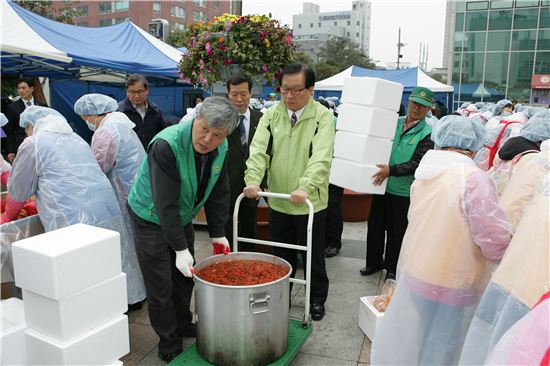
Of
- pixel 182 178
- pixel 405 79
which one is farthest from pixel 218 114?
pixel 405 79

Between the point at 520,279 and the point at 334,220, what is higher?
the point at 520,279

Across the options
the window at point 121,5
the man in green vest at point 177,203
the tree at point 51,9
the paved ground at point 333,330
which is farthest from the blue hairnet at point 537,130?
the window at point 121,5

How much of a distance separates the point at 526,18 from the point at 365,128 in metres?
26.0

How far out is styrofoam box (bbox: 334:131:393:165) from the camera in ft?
11.9

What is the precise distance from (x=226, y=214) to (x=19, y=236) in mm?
1310

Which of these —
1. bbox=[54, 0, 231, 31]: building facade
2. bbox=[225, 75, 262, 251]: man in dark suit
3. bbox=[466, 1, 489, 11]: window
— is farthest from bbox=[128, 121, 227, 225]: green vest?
bbox=[54, 0, 231, 31]: building facade

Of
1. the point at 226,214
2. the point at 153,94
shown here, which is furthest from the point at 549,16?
the point at 226,214

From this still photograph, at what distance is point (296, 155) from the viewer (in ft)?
10.4

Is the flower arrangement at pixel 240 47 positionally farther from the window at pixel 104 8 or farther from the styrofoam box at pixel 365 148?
the window at pixel 104 8

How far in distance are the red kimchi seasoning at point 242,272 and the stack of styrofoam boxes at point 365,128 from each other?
1286 millimetres

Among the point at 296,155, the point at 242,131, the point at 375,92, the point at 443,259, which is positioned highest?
the point at 375,92

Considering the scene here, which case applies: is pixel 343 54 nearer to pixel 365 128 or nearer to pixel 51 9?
pixel 51 9

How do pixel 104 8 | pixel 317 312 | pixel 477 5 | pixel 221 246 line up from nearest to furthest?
1. pixel 221 246
2. pixel 317 312
3. pixel 477 5
4. pixel 104 8

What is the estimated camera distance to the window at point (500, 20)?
2458 cm
